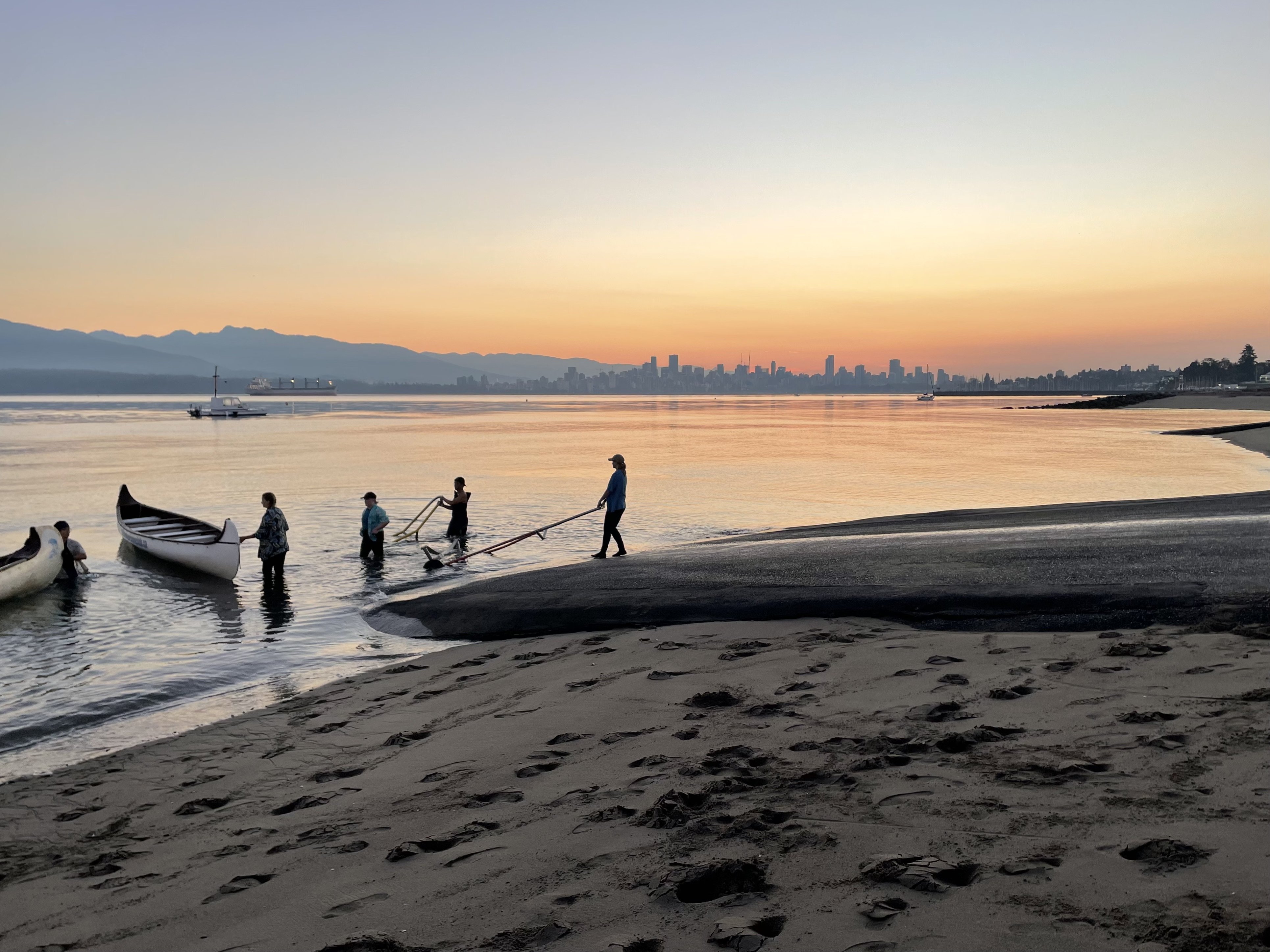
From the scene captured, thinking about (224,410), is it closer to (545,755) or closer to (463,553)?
(463,553)

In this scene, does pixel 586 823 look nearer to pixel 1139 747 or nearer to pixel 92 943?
pixel 92 943

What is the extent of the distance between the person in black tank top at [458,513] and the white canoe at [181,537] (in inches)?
215

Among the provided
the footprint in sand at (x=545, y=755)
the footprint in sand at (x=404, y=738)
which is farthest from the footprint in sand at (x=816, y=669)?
the footprint in sand at (x=404, y=738)

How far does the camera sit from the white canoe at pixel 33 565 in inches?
663

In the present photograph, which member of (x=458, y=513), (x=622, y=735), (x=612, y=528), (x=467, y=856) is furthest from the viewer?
(x=458, y=513)

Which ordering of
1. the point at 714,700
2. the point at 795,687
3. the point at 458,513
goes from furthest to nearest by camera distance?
the point at 458,513 → the point at 795,687 → the point at 714,700

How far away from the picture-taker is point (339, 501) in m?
33.2

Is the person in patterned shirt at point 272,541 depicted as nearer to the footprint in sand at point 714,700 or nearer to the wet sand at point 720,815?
the wet sand at point 720,815

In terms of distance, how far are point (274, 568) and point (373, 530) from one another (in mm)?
2725

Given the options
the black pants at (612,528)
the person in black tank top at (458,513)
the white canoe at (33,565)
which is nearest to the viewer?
the white canoe at (33,565)

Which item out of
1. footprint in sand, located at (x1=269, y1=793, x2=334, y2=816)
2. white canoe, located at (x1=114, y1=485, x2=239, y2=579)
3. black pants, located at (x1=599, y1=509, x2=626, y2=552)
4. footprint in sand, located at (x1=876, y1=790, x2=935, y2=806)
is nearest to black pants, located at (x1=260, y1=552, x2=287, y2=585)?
white canoe, located at (x1=114, y1=485, x2=239, y2=579)

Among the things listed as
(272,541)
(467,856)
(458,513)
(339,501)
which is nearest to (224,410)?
(339,501)

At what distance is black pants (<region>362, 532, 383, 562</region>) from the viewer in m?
20.7

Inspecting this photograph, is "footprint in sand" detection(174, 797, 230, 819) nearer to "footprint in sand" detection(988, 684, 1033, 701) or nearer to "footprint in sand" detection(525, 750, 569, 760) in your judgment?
"footprint in sand" detection(525, 750, 569, 760)
